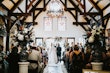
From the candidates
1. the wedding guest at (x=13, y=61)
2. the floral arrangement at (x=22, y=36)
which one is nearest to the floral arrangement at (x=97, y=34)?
the floral arrangement at (x=22, y=36)

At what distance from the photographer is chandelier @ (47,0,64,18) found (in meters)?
17.5

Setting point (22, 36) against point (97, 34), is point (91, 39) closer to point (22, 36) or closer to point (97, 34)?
point (97, 34)

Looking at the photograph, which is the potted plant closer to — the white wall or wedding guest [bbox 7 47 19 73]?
wedding guest [bbox 7 47 19 73]

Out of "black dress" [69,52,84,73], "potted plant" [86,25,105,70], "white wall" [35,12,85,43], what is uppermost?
"white wall" [35,12,85,43]

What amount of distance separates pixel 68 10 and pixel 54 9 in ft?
7.16

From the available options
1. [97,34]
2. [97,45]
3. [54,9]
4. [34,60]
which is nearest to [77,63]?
[34,60]

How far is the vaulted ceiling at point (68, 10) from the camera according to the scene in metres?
14.6

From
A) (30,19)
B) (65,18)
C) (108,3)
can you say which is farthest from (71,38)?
(108,3)

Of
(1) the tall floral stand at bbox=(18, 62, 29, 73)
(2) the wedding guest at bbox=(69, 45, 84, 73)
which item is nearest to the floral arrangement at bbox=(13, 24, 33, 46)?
(1) the tall floral stand at bbox=(18, 62, 29, 73)

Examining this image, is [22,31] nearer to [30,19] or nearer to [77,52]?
[77,52]

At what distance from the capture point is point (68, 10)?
19.6 metres

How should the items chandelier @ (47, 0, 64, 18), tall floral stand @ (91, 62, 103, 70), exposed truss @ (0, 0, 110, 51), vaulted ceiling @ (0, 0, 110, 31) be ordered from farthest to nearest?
chandelier @ (47, 0, 64, 18) < exposed truss @ (0, 0, 110, 51) < vaulted ceiling @ (0, 0, 110, 31) < tall floral stand @ (91, 62, 103, 70)

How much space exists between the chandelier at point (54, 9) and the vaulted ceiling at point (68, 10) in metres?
1.24

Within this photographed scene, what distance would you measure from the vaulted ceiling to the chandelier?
1243 millimetres
